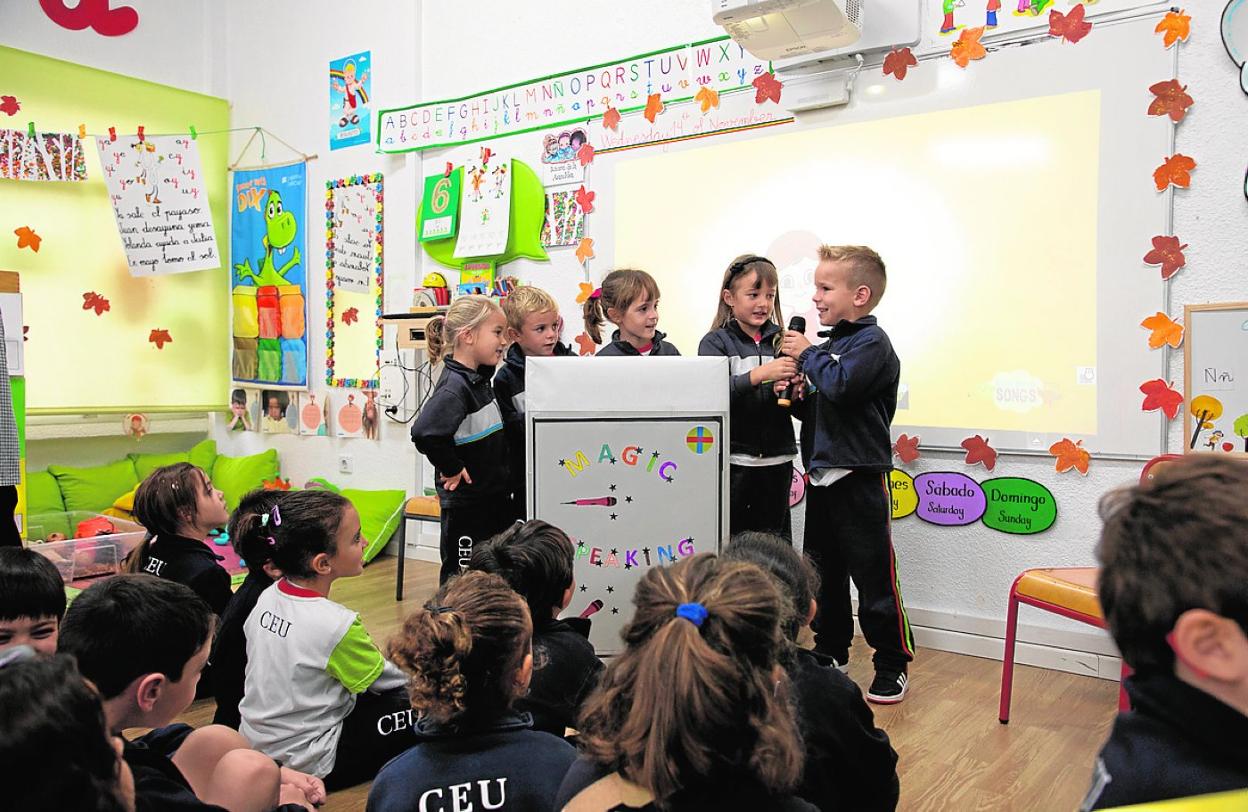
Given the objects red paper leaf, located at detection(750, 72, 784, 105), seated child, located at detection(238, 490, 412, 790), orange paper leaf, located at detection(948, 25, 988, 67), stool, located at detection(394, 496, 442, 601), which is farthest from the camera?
stool, located at detection(394, 496, 442, 601)

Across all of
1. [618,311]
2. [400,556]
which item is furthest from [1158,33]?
[400,556]

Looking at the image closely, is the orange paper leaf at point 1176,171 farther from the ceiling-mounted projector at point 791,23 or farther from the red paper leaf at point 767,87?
the red paper leaf at point 767,87

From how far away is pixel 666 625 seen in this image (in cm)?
99

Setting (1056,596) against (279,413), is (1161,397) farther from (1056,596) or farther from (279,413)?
(279,413)

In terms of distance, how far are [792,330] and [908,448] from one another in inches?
31.9

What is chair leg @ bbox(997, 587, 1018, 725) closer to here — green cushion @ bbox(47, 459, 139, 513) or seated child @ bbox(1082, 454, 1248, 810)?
seated child @ bbox(1082, 454, 1248, 810)

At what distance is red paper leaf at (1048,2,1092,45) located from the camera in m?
2.85

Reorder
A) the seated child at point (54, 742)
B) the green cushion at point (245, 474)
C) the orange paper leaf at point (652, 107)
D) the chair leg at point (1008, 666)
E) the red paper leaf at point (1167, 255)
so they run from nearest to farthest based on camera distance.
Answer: the seated child at point (54, 742), the chair leg at point (1008, 666), the red paper leaf at point (1167, 255), the orange paper leaf at point (652, 107), the green cushion at point (245, 474)

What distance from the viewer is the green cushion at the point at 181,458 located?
5.47 metres

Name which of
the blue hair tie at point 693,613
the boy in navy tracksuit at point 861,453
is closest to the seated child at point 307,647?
the blue hair tie at point 693,613

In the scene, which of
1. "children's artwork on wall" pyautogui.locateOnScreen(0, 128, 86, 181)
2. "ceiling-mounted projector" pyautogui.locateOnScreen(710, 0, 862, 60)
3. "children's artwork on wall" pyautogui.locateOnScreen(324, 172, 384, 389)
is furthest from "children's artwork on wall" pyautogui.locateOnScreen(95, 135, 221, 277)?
"ceiling-mounted projector" pyautogui.locateOnScreen(710, 0, 862, 60)

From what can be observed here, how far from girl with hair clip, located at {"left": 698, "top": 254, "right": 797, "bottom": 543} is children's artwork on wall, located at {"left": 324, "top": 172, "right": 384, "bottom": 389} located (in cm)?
276

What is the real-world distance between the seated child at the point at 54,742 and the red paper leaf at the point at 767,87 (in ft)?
10.5

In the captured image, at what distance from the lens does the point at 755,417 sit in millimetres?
2777
